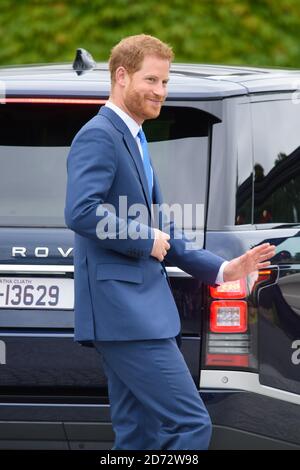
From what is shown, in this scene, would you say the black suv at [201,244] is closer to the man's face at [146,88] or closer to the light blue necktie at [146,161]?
the light blue necktie at [146,161]

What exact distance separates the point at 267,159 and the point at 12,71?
1330mm

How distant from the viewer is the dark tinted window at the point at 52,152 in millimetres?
5219

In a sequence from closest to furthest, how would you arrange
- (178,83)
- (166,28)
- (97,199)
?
(97,199) → (178,83) → (166,28)

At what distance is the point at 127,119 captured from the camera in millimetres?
4590

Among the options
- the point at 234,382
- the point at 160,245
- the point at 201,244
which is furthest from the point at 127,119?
the point at 234,382

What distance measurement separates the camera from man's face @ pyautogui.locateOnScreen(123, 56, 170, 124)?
4.55 m

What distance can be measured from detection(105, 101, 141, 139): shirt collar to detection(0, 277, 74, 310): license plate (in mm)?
846

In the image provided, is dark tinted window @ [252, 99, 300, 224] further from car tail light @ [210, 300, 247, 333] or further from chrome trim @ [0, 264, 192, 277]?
chrome trim @ [0, 264, 192, 277]

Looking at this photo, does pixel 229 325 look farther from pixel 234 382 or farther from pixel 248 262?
pixel 248 262

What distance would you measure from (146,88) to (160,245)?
566 millimetres

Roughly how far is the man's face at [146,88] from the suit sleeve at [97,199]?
0.61ft

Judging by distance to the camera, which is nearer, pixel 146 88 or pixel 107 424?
pixel 146 88

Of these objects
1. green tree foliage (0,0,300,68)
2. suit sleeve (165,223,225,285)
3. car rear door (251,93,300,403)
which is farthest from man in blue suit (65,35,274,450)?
green tree foliage (0,0,300,68)
